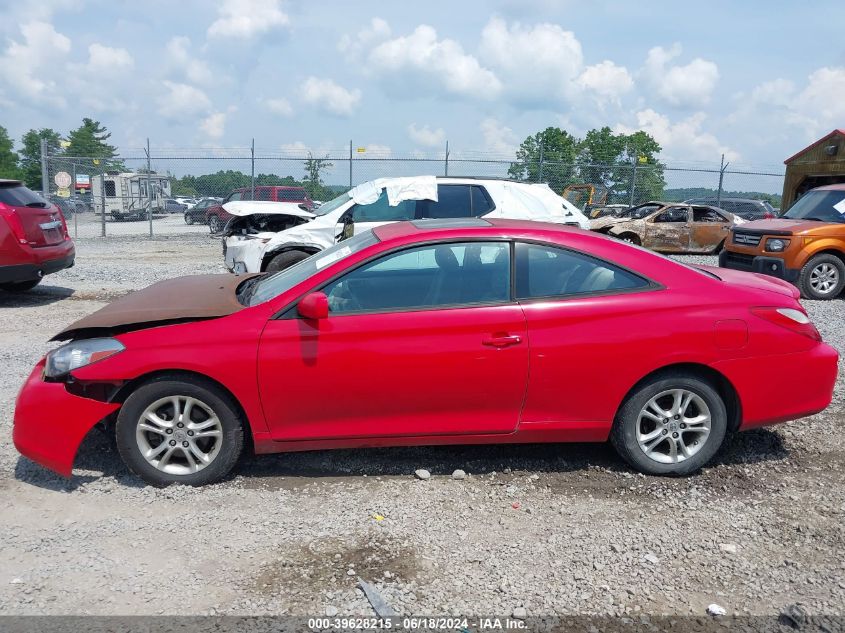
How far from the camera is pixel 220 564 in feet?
10.6

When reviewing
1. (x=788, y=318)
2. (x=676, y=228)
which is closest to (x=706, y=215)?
(x=676, y=228)

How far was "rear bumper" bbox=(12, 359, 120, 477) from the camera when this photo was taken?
379cm

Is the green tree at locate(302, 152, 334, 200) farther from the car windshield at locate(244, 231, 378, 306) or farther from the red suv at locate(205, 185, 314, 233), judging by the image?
the car windshield at locate(244, 231, 378, 306)

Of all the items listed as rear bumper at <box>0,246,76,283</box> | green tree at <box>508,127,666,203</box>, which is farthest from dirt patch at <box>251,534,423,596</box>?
green tree at <box>508,127,666,203</box>

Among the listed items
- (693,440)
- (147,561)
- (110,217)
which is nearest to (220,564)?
(147,561)

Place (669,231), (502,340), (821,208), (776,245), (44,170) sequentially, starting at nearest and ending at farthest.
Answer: (502,340) < (776,245) < (821,208) < (669,231) < (44,170)

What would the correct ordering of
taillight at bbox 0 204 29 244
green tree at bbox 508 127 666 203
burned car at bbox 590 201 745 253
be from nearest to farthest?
taillight at bbox 0 204 29 244
burned car at bbox 590 201 745 253
green tree at bbox 508 127 666 203

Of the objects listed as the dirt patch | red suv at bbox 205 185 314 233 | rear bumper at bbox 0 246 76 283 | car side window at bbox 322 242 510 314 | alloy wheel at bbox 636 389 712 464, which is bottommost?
the dirt patch

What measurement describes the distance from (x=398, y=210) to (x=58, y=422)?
5898 millimetres

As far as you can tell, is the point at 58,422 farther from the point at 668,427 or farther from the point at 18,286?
the point at 18,286

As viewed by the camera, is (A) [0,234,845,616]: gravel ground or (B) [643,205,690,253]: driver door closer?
(A) [0,234,845,616]: gravel ground

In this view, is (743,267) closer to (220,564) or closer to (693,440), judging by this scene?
(693,440)

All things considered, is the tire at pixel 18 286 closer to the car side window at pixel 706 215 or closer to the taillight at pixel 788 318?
the taillight at pixel 788 318

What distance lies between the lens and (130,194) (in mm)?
26625
